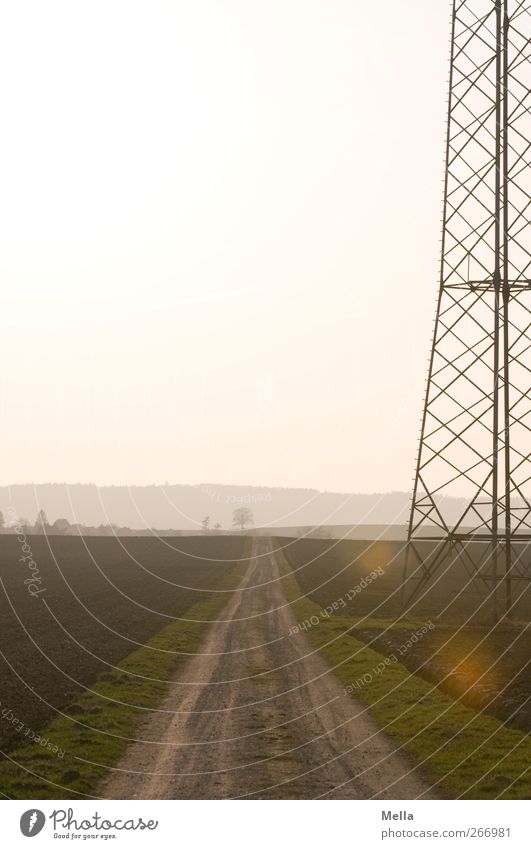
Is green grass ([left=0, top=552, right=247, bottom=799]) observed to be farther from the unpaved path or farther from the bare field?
the bare field

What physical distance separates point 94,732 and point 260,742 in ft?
15.5

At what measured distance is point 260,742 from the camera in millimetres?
23578

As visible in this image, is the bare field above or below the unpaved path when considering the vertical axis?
below

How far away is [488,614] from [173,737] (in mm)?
28626

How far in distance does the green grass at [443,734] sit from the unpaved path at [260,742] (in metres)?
0.55

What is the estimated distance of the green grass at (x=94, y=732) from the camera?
19.7 metres

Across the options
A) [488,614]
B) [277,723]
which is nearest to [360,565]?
[488,614]
